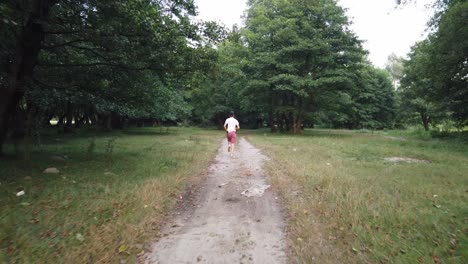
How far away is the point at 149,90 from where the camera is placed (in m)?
10.5

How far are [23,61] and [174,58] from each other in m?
4.20

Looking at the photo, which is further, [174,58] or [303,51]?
[303,51]

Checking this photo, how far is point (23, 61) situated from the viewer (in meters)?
7.52

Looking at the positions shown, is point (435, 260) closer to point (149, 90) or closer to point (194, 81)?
point (194, 81)

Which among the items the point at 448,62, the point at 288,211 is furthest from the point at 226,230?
the point at 448,62

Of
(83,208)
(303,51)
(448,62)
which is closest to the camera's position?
(83,208)

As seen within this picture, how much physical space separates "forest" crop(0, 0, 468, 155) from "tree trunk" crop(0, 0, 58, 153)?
0.09 ft

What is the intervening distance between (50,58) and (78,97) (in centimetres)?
231

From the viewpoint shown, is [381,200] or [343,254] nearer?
[343,254]

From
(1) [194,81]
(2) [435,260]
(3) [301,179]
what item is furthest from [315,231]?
(1) [194,81]

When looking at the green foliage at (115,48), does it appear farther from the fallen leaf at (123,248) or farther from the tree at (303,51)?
the tree at (303,51)

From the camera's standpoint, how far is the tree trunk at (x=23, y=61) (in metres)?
7.09

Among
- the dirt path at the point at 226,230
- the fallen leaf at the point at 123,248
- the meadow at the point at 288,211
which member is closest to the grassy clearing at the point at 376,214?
the meadow at the point at 288,211

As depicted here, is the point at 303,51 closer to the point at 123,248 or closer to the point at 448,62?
the point at 448,62
